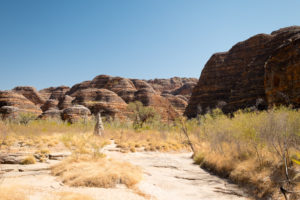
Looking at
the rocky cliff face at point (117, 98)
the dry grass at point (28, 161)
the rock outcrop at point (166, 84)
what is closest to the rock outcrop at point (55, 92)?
the rocky cliff face at point (117, 98)

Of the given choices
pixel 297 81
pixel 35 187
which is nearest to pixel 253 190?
pixel 35 187

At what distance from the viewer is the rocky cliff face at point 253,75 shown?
68.6 feet

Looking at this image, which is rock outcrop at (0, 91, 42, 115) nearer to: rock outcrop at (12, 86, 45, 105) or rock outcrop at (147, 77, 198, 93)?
rock outcrop at (12, 86, 45, 105)

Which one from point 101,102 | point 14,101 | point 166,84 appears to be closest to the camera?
point 14,101

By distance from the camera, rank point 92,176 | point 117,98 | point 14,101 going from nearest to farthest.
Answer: point 92,176 < point 14,101 < point 117,98

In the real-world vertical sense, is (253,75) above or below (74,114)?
above

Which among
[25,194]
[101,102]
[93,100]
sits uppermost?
[93,100]

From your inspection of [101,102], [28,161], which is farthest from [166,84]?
[28,161]

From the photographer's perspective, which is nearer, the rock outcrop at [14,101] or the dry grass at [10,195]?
the dry grass at [10,195]

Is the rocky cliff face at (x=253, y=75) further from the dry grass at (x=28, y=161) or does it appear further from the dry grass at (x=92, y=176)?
the dry grass at (x=28, y=161)

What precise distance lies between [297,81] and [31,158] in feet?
78.8

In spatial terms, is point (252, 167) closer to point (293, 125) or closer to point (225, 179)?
point (225, 179)

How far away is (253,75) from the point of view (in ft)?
128

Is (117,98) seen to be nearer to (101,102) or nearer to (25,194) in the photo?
(101,102)
